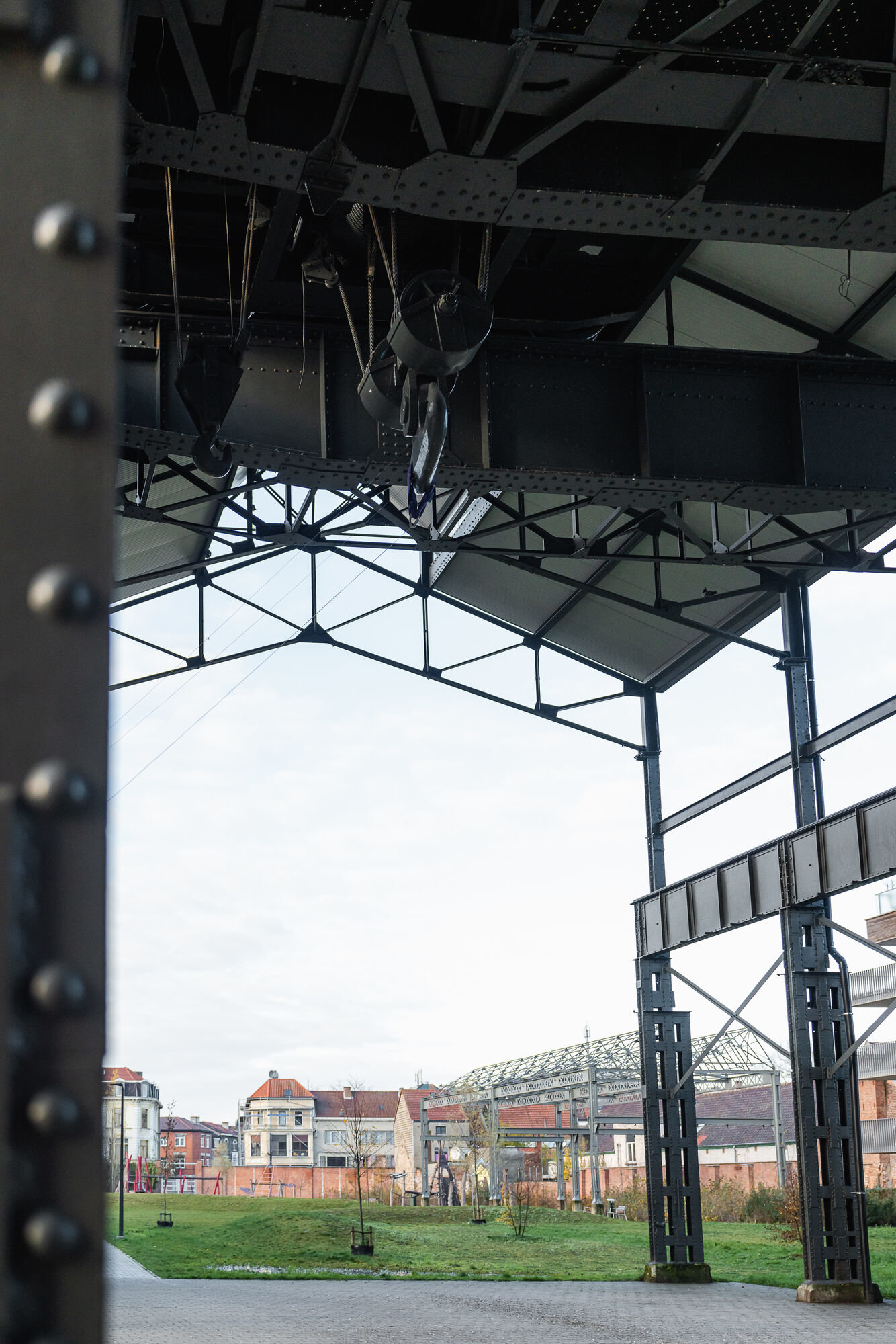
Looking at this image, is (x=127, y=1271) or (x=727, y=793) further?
(x=127, y=1271)

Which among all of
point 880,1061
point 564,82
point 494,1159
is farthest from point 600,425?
point 494,1159

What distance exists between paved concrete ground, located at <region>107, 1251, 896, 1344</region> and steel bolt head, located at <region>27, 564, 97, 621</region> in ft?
42.6

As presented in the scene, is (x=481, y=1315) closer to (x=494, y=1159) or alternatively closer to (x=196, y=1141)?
(x=494, y=1159)

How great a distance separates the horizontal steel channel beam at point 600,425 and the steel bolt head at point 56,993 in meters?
10.7

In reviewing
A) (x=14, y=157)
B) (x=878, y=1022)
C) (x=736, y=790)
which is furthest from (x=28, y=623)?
(x=736, y=790)

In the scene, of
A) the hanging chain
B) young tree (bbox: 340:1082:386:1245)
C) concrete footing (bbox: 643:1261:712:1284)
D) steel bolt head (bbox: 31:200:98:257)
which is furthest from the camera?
young tree (bbox: 340:1082:386:1245)

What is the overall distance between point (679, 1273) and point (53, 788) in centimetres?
2371

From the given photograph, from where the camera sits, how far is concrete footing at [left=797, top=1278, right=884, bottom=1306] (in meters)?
18.1

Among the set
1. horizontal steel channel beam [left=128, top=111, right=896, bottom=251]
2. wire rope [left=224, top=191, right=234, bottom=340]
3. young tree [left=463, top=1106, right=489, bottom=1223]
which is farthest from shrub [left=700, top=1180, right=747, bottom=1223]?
horizontal steel channel beam [left=128, top=111, right=896, bottom=251]

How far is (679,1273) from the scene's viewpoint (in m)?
22.2

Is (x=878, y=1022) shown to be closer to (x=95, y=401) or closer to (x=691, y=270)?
(x=691, y=270)

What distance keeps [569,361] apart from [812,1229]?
12.8 metres

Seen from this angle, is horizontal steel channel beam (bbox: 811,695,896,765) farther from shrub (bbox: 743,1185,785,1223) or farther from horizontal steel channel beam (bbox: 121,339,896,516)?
shrub (bbox: 743,1185,785,1223)

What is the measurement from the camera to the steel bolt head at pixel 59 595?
1.07 meters
